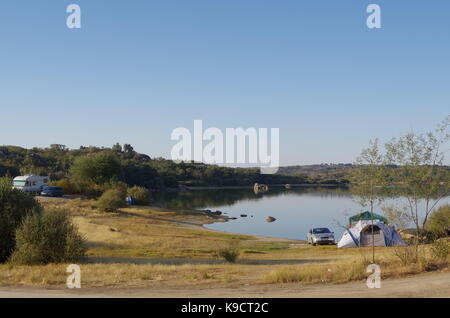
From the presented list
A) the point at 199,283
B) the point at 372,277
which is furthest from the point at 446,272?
the point at 199,283

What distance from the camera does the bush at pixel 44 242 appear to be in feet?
70.6

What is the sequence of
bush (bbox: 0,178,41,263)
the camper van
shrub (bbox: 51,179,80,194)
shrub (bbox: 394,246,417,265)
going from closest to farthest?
shrub (bbox: 394,246,417,265)
bush (bbox: 0,178,41,263)
the camper van
shrub (bbox: 51,179,80,194)

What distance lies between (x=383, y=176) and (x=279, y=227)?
4428 cm

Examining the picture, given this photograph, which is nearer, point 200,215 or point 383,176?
point 383,176

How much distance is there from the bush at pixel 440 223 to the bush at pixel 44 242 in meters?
31.9

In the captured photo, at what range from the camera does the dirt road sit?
12.4 metres

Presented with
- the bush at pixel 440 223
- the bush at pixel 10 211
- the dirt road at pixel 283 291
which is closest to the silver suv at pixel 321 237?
the bush at pixel 440 223

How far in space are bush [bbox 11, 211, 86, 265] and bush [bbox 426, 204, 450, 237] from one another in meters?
31.9

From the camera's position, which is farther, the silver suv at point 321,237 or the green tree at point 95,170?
the green tree at point 95,170

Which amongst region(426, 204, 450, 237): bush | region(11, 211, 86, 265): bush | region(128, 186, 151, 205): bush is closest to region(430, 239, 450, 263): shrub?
region(11, 211, 86, 265): bush

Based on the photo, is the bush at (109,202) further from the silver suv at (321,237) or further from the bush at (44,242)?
the bush at (44,242)

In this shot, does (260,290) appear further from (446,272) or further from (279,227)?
(279,227)

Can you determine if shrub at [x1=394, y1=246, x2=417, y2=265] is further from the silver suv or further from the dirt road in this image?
the silver suv
